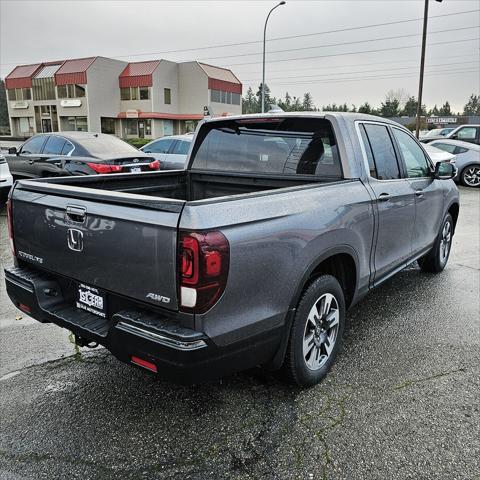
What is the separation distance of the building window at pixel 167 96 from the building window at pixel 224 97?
16.4 ft

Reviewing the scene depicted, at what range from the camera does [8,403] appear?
302 cm

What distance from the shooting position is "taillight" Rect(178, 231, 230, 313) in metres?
2.19

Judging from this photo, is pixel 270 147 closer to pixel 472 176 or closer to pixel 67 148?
pixel 67 148

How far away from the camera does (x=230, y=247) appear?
2.29m

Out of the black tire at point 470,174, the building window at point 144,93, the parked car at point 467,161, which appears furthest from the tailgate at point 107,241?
the building window at point 144,93

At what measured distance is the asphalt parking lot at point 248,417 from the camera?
2.47 meters

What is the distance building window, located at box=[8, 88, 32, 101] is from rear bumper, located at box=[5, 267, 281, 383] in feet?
211

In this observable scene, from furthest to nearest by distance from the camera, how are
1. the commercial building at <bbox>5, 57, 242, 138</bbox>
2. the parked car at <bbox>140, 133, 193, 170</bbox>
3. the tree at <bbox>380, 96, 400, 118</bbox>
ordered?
the tree at <bbox>380, 96, 400, 118</bbox> < the commercial building at <bbox>5, 57, 242, 138</bbox> < the parked car at <bbox>140, 133, 193, 170</bbox>

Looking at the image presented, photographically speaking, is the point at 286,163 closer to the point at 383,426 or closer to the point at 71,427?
the point at 383,426

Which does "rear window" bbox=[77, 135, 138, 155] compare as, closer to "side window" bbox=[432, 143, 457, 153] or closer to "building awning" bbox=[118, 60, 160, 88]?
"side window" bbox=[432, 143, 457, 153]

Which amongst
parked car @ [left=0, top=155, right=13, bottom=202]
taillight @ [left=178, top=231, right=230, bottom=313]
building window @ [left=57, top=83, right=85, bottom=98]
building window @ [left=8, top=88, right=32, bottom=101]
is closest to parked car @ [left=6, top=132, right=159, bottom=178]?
parked car @ [left=0, top=155, right=13, bottom=202]

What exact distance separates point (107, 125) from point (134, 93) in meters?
5.52

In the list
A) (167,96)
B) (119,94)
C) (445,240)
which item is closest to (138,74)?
(119,94)

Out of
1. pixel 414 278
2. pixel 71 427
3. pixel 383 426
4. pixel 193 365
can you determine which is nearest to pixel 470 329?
pixel 414 278
